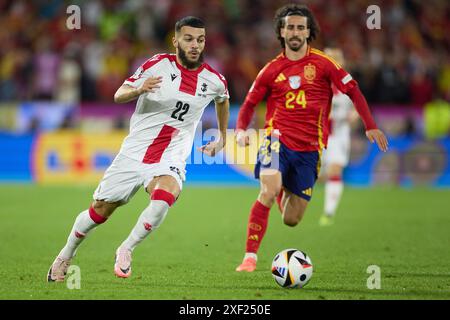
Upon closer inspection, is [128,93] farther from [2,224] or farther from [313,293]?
[2,224]

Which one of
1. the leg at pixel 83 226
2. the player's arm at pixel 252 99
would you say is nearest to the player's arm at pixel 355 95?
the player's arm at pixel 252 99

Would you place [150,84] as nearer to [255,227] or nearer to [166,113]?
[166,113]

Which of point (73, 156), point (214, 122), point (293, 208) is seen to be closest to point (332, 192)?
point (293, 208)

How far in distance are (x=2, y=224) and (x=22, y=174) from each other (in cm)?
655

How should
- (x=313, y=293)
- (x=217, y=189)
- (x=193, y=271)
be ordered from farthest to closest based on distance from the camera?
(x=217, y=189) → (x=193, y=271) → (x=313, y=293)

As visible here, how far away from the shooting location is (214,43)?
66.6 ft

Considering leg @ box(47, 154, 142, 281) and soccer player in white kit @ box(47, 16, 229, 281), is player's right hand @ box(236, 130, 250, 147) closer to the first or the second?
soccer player in white kit @ box(47, 16, 229, 281)

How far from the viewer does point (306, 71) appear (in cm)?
830

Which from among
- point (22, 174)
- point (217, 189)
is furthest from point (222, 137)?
point (22, 174)

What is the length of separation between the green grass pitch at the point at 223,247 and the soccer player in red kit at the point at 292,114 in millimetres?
710

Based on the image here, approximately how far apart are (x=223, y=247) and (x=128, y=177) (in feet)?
9.68

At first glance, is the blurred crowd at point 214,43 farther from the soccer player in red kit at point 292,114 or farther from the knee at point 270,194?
the knee at point 270,194

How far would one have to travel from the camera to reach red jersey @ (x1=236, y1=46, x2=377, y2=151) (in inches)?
327

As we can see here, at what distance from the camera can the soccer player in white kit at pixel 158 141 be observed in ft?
23.8
